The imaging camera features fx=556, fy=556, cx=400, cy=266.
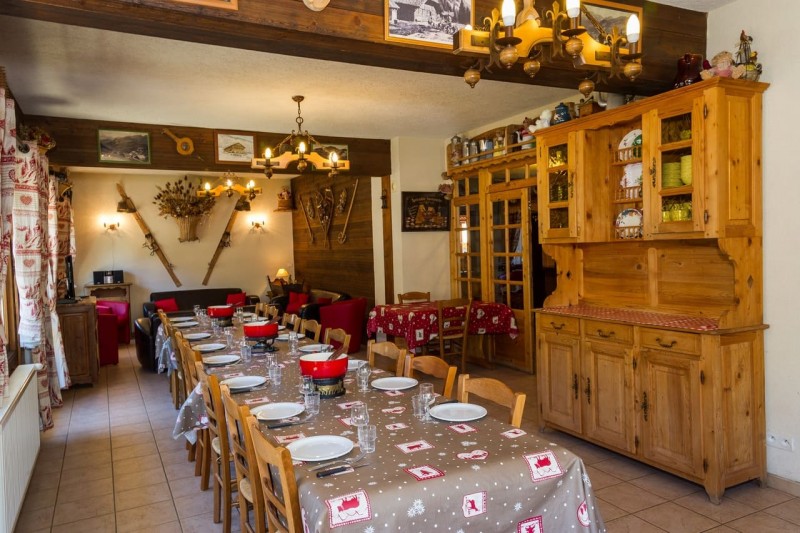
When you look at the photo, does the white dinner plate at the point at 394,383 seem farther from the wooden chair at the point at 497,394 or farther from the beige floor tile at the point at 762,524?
the beige floor tile at the point at 762,524

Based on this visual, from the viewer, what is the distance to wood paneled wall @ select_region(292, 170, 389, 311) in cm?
838

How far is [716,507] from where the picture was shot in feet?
10.0

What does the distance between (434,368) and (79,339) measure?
4967mm

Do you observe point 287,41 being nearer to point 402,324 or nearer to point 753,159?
point 753,159

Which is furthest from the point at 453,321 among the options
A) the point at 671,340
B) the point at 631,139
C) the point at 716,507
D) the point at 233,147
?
the point at 716,507

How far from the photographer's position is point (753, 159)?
328cm

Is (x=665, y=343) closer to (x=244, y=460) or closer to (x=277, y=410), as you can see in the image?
(x=277, y=410)

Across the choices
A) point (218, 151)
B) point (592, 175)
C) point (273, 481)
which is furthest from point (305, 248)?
point (273, 481)

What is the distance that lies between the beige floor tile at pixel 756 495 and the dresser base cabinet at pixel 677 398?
0.07m

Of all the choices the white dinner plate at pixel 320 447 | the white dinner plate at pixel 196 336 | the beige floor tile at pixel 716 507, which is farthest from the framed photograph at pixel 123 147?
the beige floor tile at pixel 716 507

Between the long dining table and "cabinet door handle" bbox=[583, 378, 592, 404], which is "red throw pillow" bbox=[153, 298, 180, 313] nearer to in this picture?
"cabinet door handle" bbox=[583, 378, 592, 404]

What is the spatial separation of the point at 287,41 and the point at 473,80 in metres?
0.92

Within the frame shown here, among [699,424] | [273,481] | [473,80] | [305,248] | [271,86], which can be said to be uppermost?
[271,86]

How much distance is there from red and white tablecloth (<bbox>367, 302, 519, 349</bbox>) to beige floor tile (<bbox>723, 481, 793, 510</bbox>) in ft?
10.2
